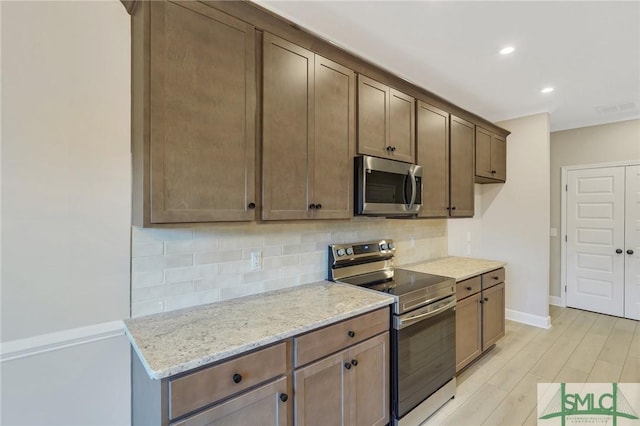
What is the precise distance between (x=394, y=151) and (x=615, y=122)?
3.83 metres

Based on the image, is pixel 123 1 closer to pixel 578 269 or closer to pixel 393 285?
pixel 393 285

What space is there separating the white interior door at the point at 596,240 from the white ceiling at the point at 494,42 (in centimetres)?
135

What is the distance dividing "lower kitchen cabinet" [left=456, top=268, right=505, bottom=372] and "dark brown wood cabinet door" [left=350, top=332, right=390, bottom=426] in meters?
1.01

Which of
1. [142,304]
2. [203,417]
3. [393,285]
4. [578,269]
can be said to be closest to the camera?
[203,417]

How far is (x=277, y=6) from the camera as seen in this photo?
183 cm

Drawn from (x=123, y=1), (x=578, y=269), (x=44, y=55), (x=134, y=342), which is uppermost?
(x=123, y=1)

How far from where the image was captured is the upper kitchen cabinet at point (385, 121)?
224 centimetres

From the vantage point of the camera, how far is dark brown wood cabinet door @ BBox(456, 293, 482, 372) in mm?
2611

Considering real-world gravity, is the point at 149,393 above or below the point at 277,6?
below

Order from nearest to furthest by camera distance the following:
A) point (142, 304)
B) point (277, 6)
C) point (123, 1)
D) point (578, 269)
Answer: point (123, 1), point (142, 304), point (277, 6), point (578, 269)

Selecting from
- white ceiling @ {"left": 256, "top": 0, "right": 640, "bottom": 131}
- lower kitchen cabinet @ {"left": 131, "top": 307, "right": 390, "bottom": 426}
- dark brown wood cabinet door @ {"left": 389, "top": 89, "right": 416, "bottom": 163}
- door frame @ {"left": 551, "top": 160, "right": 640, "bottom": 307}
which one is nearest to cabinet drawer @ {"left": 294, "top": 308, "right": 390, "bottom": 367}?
lower kitchen cabinet @ {"left": 131, "top": 307, "right": 390, "bottom": 426}

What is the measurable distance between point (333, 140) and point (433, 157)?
1.28m

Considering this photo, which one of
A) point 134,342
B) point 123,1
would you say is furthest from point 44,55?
point 134,342

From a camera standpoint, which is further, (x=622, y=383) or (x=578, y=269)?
(x=578, y=269)
